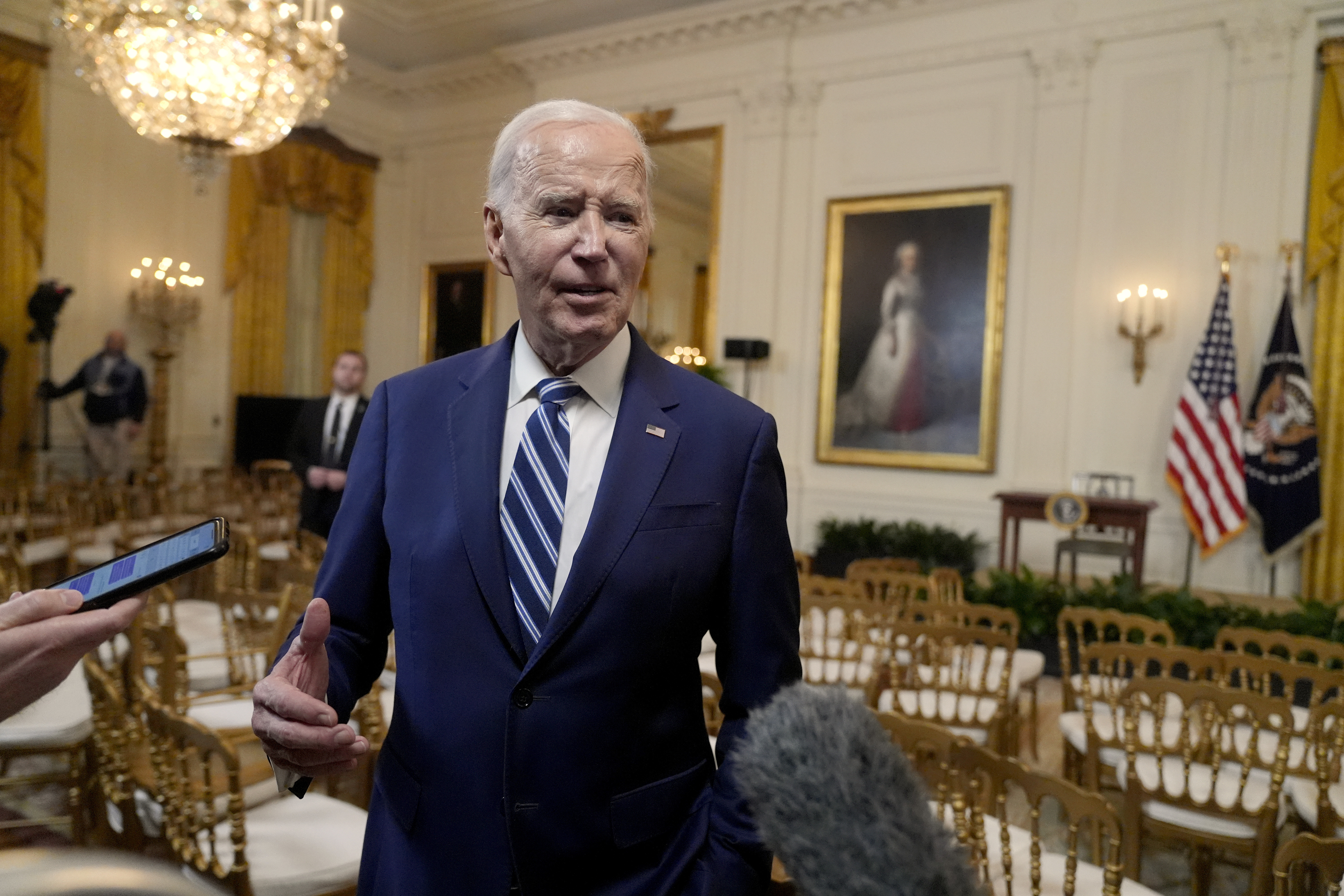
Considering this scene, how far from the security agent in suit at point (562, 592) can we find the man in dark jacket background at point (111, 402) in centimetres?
950

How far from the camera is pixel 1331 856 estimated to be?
1.79m

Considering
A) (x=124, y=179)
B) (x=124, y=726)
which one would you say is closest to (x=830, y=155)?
(x=124, y=179)

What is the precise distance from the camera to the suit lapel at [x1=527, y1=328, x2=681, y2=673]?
48.9 inches

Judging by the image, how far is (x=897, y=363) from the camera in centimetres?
932

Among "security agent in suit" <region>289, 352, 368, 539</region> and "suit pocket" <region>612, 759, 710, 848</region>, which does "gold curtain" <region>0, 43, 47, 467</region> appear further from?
"suit pocket" <region>612, 759, 710, 848</region>

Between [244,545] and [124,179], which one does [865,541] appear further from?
[124,179]

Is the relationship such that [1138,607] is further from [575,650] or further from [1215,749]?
[575,650]

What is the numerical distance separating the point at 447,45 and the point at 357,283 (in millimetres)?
3432

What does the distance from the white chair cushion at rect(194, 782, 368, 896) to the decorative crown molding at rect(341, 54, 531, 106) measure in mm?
10872

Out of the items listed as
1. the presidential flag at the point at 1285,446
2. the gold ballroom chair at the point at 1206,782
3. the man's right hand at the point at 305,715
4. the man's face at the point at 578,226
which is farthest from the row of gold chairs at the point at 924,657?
the presidential flag at the point at 1285,446

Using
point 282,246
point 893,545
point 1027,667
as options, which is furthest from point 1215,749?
point 282,246

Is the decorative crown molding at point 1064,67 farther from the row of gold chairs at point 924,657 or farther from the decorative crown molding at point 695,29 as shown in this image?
the row of gold chairs at point 924,657

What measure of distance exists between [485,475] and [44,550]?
624 centimetres

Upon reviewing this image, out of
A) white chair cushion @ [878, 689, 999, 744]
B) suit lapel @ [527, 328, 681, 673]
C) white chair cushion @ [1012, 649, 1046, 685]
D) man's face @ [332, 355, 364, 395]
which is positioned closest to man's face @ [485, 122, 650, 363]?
suit lapel @ [527, 328, 681, 673]
